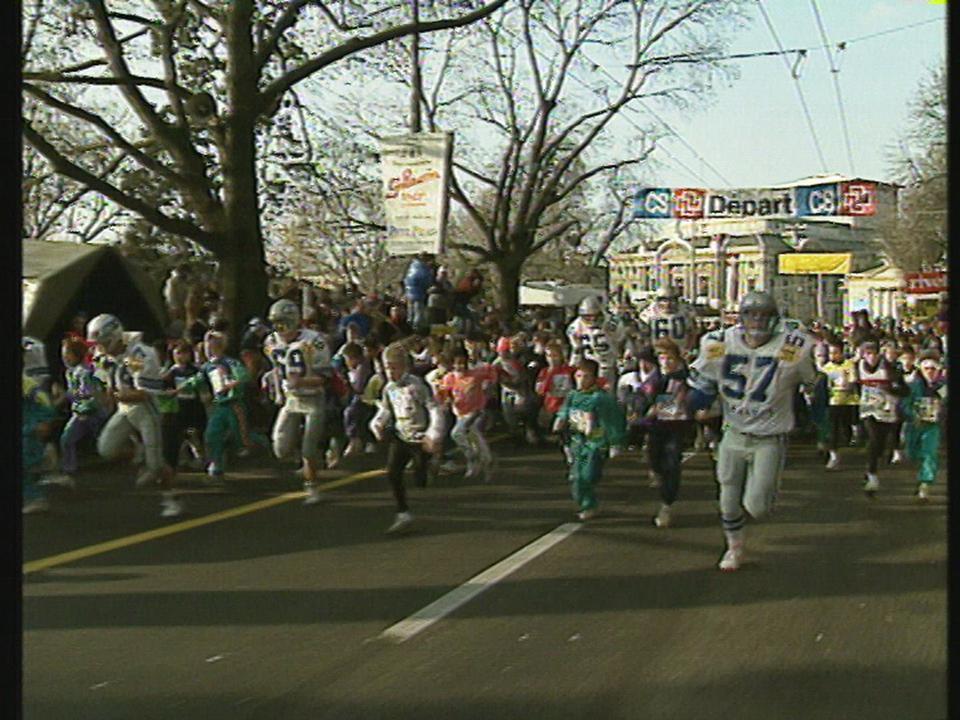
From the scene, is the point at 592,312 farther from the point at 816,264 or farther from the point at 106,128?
the point at 816,264

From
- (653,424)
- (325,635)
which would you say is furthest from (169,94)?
(325,635)

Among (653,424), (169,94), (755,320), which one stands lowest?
(653,424)

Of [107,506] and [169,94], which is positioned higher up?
[169,94]

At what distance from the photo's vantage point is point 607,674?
6.00 metres

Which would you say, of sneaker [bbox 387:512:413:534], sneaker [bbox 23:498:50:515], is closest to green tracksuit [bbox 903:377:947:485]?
sneaker [bbox 387:512:413:534]

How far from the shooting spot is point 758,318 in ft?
29.1

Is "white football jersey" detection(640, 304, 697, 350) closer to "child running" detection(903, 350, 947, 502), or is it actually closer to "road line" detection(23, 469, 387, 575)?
"child running" detection(903, 350, 947, 502)

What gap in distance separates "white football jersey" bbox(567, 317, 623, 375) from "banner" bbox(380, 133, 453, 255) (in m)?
2.15

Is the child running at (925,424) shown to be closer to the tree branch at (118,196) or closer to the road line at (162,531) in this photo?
the road line at (162,531)

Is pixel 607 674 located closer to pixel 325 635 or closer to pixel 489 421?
pixel 325 635

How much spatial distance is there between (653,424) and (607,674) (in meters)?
5.50

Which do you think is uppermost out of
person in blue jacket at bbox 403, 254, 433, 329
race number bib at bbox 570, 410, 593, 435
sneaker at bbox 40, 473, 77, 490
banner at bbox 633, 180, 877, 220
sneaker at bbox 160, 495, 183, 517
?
banner at bbox 633, 180, 877, 220

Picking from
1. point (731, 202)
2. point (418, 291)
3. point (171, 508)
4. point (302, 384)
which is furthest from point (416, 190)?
point (731, 202)

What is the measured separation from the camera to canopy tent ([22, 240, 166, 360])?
14672 mm
